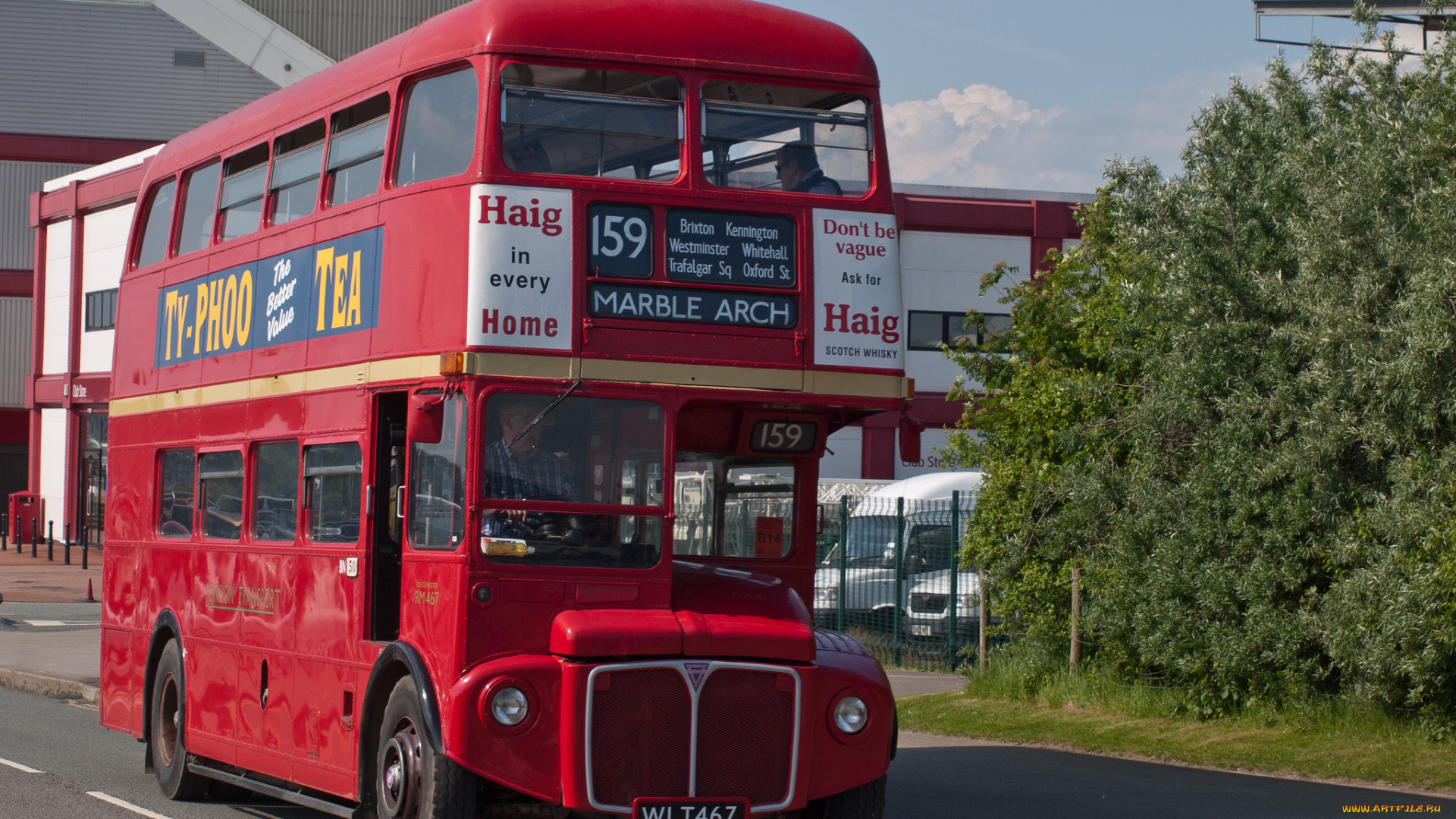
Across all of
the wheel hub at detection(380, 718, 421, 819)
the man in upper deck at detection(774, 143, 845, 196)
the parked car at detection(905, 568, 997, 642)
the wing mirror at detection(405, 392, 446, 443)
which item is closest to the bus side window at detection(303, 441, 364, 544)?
the wing mirror at detection(405, 392, 446, 443)

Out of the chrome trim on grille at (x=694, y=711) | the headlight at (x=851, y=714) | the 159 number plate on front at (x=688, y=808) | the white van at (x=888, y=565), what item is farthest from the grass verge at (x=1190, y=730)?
the 159 number plate on front at (x=688, y=808)

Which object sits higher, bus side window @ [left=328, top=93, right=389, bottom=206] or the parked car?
bus side window @ [left=328, top=93, right=389, bottom=206]

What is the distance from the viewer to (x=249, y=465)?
10.8 metres

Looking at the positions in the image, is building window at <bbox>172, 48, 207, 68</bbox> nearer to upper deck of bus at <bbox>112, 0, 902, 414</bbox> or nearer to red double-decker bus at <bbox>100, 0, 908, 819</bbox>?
red double-decker bus at <bbox>100, 0, 908, 819</bbox>

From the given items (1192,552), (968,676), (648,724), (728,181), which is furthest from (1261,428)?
(648,724)

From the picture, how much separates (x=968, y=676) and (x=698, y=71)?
34.3 ft

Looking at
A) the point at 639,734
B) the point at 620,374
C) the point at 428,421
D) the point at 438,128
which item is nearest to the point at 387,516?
the point at 428,421

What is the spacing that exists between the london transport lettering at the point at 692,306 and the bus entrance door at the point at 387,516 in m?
1.46

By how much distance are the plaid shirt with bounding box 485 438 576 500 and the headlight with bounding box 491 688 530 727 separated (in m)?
0.96

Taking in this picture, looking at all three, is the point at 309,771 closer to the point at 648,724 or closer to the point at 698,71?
the point at 648,724

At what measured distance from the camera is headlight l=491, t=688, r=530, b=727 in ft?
25.2

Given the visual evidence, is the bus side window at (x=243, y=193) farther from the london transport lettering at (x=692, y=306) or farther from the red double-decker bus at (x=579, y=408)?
the london transport lettering at (x=692, y=306)

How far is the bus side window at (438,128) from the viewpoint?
849cm

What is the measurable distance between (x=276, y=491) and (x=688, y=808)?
13.3 feet
